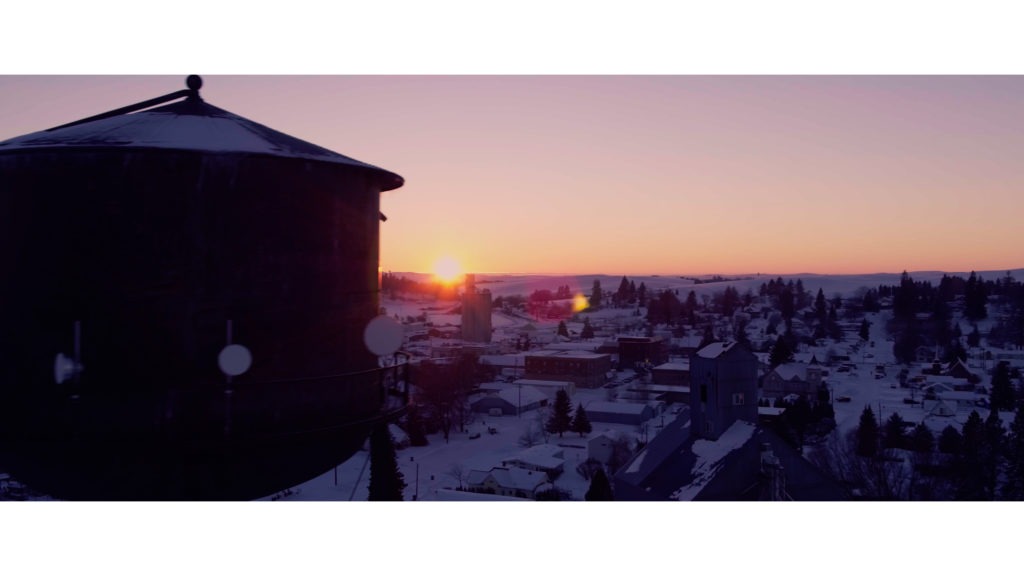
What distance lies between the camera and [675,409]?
41.3 m

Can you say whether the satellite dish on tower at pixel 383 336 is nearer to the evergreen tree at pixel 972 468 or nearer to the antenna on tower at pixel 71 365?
the antenna on tower at pixel 71 365

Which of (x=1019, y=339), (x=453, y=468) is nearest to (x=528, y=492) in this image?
(x=453, y=468)

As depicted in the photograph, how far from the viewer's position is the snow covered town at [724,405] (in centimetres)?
1880

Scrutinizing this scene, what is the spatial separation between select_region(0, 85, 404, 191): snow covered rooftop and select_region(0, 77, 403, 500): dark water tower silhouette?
19 millimetres

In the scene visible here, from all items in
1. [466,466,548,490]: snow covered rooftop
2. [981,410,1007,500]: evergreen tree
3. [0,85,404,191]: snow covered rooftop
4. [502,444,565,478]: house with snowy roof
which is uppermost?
[0,85,404,191]: snow covered rooftop

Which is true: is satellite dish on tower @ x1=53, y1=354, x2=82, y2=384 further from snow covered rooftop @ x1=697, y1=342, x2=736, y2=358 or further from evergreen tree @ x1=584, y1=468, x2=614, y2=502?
snow covered rooftop @ x1=697, y1=342, x2=736, y2=358

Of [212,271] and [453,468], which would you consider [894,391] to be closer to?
[453,468]

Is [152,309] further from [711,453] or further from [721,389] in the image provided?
[721,389]

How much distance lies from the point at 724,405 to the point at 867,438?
12.4 meters

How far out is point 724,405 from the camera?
19000 millimetres

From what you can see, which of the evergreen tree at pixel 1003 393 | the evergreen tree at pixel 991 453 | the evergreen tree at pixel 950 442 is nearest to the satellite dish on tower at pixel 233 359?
the evergreen tree at pixel 991 453

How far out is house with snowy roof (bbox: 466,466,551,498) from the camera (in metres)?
23.6

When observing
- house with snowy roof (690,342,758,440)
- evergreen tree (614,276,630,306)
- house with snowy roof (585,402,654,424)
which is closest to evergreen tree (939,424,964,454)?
house with snowy roof (690,342,758,440)

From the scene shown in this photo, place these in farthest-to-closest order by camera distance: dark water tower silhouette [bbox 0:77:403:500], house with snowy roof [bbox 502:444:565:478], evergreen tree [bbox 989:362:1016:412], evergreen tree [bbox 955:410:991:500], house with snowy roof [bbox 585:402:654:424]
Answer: evergreen tree [bbox 989:362:1016:412]
house with snowy roof [bbox 585:402:654:424]
house with snowy roof [bbox 502:444:565:478]
evergreen tree [bbox 955:410:991:500]
dark water tower silhouette [bbox 0:77:403:500]
